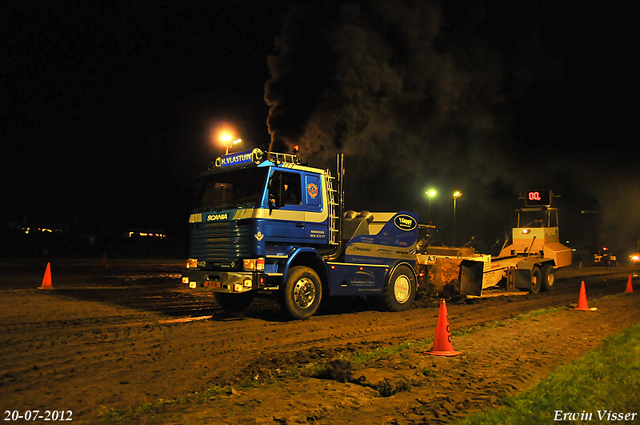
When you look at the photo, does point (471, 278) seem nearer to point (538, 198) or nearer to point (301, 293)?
point (301, 293)

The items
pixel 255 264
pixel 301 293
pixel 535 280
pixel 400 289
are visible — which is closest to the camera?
pixel 255 264

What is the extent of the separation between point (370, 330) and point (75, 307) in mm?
7241

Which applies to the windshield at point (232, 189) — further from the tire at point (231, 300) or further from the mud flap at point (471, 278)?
the mud flap at point (471, 278)

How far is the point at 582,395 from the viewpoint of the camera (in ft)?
17.0

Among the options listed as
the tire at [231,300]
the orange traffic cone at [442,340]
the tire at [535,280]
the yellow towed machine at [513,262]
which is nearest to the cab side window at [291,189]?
the tire at [231,300]

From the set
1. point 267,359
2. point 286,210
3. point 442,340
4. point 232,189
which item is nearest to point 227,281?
point 286,210

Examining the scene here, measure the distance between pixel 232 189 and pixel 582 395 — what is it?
753 cm

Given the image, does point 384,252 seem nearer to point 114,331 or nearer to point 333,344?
point 333,344

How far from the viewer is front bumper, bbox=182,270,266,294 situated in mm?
9539

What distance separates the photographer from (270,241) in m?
9.91

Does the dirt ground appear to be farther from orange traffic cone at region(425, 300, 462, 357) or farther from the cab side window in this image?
the cab side window

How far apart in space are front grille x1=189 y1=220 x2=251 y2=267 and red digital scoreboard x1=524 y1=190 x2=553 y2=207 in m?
13.8

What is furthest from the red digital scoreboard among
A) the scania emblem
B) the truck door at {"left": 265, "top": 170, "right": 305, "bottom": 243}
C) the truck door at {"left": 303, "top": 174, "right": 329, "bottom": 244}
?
the truck door at {"left": 265, "top": 170, "right": 305, "bottom": 243}

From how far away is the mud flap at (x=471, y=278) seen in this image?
14539 mm
